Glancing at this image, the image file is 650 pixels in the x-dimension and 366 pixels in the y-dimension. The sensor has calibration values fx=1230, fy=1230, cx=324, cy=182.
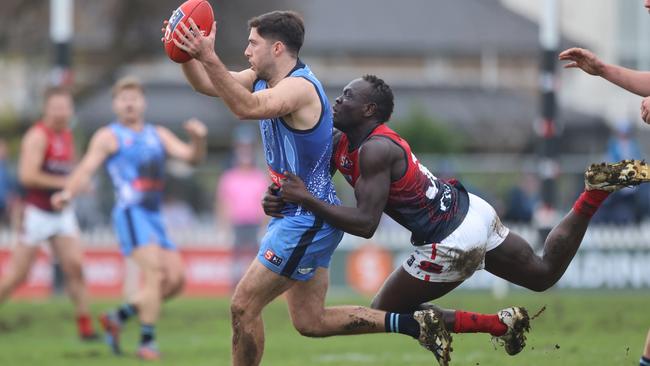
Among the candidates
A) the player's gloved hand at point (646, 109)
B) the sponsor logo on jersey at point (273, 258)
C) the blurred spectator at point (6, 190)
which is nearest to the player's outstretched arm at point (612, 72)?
the player's gloved hand at point (646, 109)

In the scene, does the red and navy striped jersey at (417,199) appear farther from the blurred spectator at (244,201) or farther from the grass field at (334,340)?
the blurred spectator at (244,201)

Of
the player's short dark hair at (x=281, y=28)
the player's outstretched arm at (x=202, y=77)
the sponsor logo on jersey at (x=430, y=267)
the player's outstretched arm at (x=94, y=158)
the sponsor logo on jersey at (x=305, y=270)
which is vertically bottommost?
the sponsor logo on jersey at (x=305, y=270)

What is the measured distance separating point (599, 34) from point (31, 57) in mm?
20438

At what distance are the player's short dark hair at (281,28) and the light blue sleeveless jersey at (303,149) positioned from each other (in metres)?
0.16

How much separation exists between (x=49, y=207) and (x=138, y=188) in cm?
170

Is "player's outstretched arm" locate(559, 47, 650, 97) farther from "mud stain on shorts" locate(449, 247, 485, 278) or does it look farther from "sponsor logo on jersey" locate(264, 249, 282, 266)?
"sponsor logo on jersey" locate(264, 249, 282, 266)

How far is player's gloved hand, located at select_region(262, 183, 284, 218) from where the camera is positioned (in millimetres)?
7777

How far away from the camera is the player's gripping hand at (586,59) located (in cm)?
804

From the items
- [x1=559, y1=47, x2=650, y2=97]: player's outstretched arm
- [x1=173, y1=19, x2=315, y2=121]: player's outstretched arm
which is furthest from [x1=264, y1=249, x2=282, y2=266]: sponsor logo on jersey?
[x1=559, y1=47, x2=650, y2=97]: player's outstretched arm

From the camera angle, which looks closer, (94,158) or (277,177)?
(277,177)

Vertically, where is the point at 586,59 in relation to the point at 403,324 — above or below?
above

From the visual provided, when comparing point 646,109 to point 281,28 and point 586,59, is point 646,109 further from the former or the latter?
point 281,28

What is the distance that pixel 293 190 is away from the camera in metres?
7.59

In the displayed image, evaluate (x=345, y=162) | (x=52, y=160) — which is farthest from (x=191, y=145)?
(x=345, y=162)
